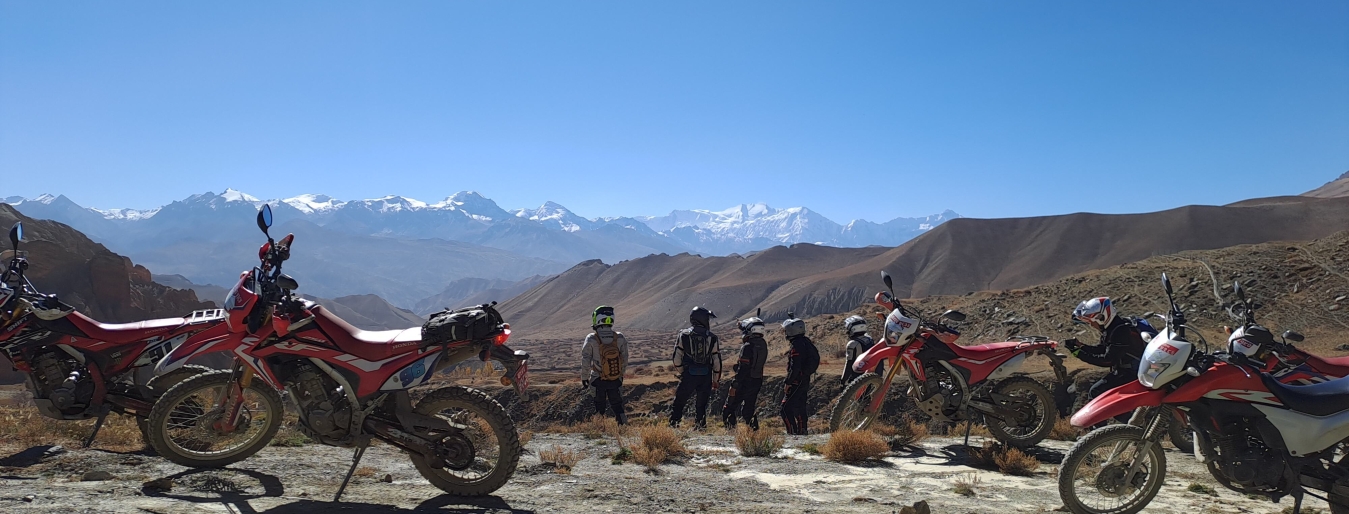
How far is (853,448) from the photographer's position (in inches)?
301

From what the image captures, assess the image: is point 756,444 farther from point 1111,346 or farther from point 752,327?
point 1111,346

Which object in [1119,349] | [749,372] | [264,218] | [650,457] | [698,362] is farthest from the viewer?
[698,362]

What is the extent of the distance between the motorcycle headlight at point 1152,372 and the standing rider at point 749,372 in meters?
5.77

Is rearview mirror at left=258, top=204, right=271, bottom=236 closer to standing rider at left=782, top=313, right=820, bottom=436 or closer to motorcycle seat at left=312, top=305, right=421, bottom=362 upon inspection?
motorcycle seat at left=312, top=305, right=421, bottom=362

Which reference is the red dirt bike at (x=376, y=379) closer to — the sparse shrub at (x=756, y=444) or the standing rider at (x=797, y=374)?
the sparse shrub at (x=756, y=444)

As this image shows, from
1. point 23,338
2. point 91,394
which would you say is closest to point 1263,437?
point 91,394

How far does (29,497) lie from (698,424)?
7.90 m

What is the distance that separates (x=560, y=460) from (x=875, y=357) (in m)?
3.57

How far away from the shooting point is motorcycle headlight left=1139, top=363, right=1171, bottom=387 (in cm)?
522

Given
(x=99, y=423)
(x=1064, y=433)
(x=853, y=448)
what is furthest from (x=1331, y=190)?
(x=99, y=423)

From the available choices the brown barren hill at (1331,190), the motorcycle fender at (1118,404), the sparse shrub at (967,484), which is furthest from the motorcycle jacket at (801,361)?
the brown barren hill at (1331,190)

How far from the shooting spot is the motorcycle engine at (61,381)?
21.1 feet

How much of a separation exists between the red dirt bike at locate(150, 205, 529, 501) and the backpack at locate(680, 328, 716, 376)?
5801 mm

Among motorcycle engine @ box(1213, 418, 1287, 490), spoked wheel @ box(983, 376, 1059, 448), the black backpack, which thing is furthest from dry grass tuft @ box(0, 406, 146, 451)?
motorcycle engine @ box(1213, 418, 1287, 490)
